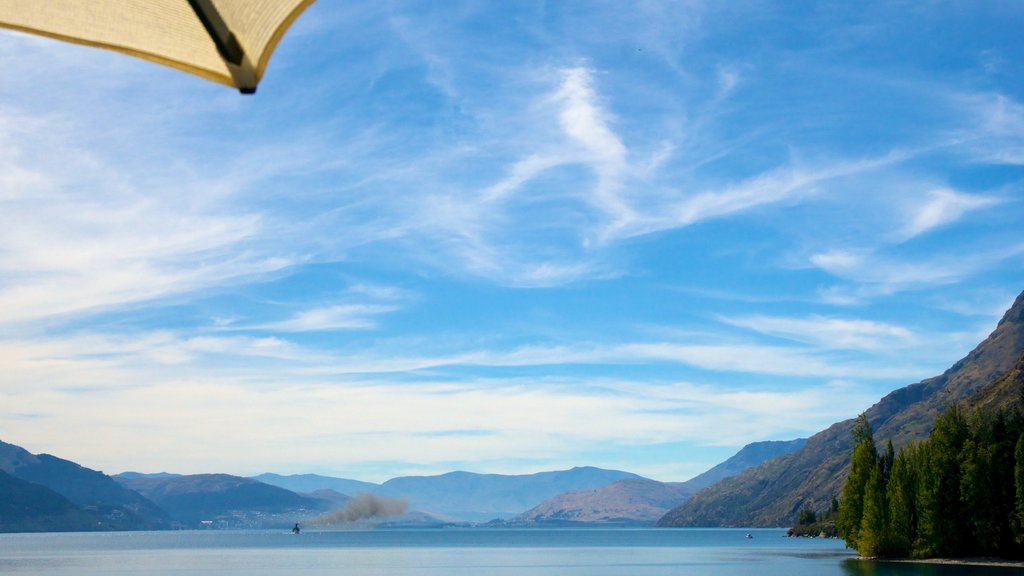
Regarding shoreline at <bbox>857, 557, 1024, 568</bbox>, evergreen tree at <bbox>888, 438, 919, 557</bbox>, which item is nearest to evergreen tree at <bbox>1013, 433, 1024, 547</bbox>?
shoreline at <bbox>857, 557, 1024, 568</bbox>

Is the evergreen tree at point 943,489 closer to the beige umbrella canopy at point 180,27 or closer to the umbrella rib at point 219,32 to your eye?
the beige umbrella canopy at point 180,27

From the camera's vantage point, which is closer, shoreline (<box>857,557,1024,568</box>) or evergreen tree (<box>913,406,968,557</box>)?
shoreline (<box>857,557,1024,568</box>)

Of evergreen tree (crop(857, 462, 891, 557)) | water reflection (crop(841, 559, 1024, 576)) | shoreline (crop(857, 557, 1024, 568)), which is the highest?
evergreen tree (crop(857, 462, 891, 557))

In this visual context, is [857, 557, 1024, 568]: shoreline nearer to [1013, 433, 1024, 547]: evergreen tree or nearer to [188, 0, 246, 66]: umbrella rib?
[1013, 433, 1024, 547]: evergreen tree

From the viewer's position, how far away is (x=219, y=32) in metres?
5.95

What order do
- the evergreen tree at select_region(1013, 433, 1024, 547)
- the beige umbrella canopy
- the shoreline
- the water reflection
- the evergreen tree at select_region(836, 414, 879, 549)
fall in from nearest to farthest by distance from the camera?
the beige umbrella canopy, the evergreen tree at select_region(1013, 433, 1024, 547), the water reflection, the shoreline, the evergreen tree at select_region(836, 414, 879, 549)

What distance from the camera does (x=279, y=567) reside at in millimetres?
164875

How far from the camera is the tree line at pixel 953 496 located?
4136 inches

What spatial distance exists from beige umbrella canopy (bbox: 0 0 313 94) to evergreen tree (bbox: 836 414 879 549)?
129531mm

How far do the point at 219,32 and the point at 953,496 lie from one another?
11900 cm

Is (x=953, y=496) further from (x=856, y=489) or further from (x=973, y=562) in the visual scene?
(x=856, y=489)

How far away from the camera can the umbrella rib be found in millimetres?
5945

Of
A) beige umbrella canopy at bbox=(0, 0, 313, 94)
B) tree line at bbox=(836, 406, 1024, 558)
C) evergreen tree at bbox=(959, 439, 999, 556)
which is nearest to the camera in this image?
beige umbrella canopy at bbox=(0, 0, 313, 94)

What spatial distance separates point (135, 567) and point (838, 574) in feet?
380
